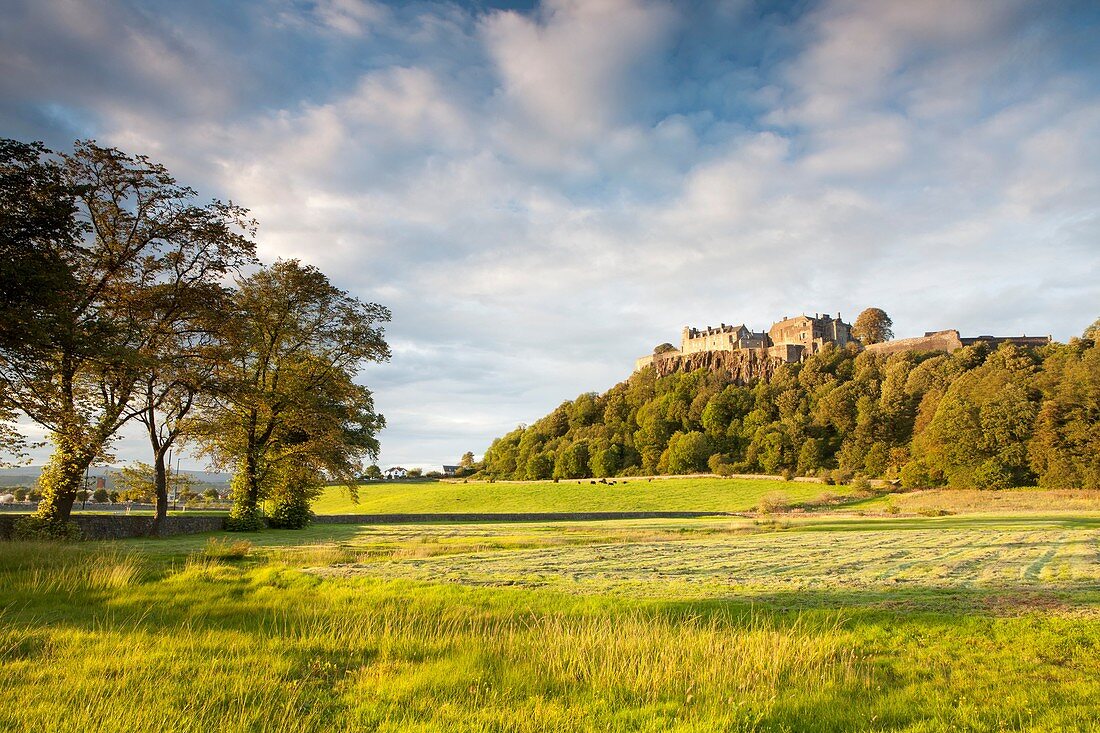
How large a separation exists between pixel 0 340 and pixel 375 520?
3667 cm

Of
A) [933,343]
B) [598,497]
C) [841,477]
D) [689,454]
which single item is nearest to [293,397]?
[598,497]

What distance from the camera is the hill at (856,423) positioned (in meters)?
75.1

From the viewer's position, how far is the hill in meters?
75.1

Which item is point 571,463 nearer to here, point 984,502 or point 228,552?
point 984,502

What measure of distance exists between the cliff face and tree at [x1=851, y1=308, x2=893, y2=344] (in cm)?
2320

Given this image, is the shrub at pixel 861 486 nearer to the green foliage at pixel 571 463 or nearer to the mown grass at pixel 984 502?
the mown grass at pixel 984 502

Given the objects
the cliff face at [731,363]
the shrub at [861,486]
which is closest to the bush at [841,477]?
the shrub at [861,486]

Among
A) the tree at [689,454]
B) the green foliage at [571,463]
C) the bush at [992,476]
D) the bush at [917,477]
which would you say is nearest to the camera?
the bush at [992,476]

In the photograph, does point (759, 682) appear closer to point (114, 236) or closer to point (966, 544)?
point (966, 544)

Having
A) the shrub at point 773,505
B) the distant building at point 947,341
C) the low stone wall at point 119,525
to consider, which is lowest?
the shrub at point 773,505

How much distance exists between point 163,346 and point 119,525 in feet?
28.6

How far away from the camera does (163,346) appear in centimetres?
2962

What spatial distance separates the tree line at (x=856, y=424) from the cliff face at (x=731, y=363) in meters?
7.03

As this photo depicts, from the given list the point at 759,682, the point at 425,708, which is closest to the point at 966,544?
the point at 759,682
